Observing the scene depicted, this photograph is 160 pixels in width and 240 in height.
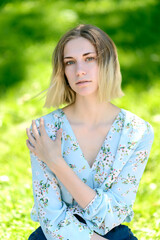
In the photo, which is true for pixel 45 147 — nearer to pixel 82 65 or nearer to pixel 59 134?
pixel 59 134

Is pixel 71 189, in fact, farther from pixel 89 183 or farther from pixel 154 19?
pixel 154 19

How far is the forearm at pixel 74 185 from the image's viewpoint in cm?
186

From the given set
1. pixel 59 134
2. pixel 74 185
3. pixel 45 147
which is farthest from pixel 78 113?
pixel 74 185

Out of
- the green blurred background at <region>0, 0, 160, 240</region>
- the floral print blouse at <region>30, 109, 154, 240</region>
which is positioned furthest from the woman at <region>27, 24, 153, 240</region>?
the green blurred background at <region>0, 0, 160, 240</region>

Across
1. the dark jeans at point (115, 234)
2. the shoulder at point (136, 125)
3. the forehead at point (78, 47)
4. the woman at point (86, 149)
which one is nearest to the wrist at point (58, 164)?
the woman at point (86, 149)

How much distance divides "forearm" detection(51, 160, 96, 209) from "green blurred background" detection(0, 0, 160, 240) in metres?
0.81

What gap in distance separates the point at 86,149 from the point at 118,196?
279 millimetres

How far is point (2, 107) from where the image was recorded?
13.3 feet

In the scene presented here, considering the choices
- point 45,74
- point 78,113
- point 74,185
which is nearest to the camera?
point 74,185

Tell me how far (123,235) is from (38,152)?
0.60m

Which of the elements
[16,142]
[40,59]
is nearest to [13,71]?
[40,59]

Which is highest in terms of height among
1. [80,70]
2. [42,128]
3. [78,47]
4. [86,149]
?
[78,47]

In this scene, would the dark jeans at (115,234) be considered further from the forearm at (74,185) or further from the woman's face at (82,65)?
the woman's face at (82,65)

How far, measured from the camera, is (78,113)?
2.10 meters
